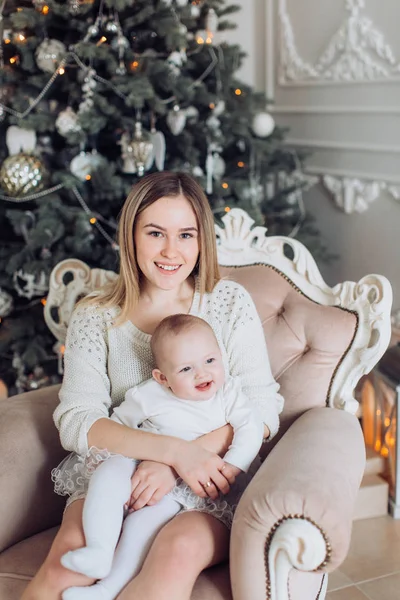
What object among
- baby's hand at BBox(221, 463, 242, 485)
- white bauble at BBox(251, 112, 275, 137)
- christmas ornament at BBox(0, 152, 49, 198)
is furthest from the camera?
white bauble at BBox(251, 112, 275, 137)

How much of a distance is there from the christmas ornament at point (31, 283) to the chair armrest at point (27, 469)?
→ 1.17 m

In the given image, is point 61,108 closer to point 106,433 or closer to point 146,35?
point 146,35

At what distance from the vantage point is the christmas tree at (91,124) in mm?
2807

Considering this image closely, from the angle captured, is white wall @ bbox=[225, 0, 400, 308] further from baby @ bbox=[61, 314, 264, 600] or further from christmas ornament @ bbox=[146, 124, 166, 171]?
baby @ bbox=[61, 314, 264, 600]

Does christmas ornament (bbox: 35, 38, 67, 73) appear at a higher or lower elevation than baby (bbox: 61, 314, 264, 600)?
higher

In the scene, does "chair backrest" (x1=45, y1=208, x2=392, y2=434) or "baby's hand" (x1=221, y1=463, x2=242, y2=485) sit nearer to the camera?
"baby's hand" (x1=221, y1=463, x2=242, y2=485)

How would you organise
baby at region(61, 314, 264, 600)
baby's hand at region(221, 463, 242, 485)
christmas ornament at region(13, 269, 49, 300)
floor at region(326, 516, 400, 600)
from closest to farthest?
baby at region(61, 314, 264, 600)
baby's hand at region(221, 463, 242, 485)
floor at region(326, 516, 400, 600)
christmas ornament at region(13, 269, 49, 300)

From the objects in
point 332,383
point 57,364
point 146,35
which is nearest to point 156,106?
point 146,35

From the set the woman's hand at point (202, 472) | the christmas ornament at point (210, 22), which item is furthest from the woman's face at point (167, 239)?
the christmas ornament at point (210, 22)

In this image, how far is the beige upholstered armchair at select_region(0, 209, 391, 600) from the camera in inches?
52.3

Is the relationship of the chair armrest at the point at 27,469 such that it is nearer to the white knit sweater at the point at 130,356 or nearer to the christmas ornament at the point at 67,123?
the white knit sweater at the point at 130,356

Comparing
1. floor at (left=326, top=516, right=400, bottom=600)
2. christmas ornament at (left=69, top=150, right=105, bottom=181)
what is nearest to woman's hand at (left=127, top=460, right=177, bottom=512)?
floor at (left=326, top=516, right=400, bottom=600)

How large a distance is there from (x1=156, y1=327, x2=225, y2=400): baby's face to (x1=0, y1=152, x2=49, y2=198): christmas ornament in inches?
58.2

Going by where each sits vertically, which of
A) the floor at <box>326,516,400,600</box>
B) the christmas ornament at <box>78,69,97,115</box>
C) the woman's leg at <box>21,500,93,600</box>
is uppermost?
the christmas ornament at <box>78,69,97,115</box>
